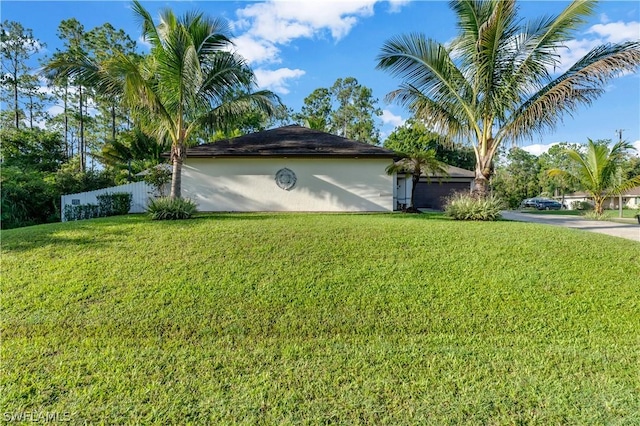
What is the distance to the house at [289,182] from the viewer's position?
45.5 feet

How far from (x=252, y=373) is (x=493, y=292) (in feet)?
12.7

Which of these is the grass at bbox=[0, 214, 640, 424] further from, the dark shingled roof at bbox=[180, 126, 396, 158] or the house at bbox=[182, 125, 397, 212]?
the dark shingled roof at bbox=[180, 126, 396, 158]

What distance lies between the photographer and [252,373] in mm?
3039

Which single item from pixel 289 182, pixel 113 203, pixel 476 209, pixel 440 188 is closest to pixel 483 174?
pixel 476 209

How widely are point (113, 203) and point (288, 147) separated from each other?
845 cm

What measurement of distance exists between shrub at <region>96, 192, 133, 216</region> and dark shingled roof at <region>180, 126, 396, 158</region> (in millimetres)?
3759

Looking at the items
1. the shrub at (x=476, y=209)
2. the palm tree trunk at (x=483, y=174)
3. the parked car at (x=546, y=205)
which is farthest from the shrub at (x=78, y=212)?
the parked car at (x=546, y=205)

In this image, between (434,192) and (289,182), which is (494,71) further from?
(434,192)

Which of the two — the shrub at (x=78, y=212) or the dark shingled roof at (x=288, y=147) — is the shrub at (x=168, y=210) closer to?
the dark shingled roof at (x=288, y=147)

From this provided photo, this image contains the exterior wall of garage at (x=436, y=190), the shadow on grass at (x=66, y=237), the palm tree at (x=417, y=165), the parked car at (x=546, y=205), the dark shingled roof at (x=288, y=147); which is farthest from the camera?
the parked car at (x=546, y=205)

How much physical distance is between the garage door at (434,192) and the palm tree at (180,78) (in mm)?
13670

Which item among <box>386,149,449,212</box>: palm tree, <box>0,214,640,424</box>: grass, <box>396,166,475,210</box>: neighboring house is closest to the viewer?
<box>0,214,640,424</box>: grass

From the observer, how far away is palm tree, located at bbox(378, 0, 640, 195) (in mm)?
8289

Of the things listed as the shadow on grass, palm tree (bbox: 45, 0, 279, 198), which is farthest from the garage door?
the shadow on grass
